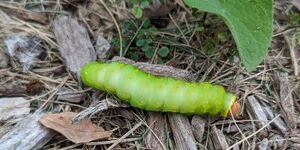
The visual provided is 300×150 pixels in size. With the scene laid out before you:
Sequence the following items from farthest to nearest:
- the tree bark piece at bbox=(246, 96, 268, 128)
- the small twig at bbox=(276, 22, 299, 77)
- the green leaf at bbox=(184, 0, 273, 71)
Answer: the small twig at bbox=(276, 22, 299, 77), the tree bark piece at bbox=(246, 96, 268, 128), the green leaf at bbox=(184, 0, 273, 71)

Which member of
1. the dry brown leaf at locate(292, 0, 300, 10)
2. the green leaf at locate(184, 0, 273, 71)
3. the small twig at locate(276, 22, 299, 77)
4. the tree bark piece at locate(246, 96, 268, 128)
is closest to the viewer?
the green leaf at locate(184, 0, 273, 71)

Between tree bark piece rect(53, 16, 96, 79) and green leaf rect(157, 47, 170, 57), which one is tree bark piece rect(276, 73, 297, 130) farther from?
tree bark piece rect(53, 16, 96, 79)

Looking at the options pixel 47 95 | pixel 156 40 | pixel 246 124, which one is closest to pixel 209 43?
pixel 156 40

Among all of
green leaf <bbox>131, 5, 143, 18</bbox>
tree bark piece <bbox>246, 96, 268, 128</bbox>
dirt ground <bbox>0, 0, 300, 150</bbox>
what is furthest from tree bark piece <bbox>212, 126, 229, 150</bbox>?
green leaf <bbox>131, 5, 143, 18</bbox>

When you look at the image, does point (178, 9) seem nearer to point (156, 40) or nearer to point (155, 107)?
point (156, 40)

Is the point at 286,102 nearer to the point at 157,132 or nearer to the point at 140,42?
the point at 157,132

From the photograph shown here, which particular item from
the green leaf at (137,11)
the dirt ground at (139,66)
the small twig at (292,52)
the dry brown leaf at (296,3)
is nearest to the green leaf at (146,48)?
the dirt ground at (139,66)

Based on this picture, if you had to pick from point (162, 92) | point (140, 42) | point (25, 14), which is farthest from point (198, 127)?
point (25, 14)
